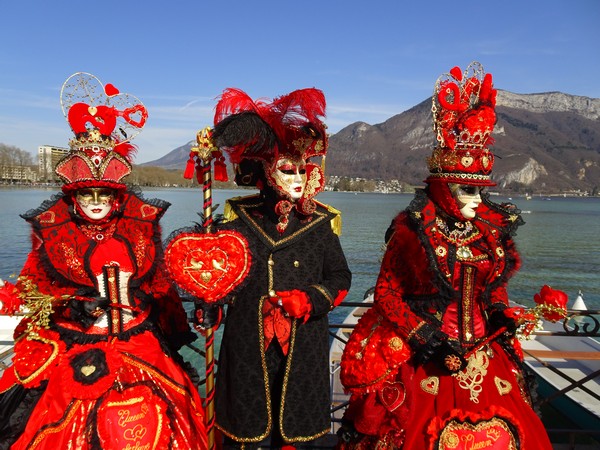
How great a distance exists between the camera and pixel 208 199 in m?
3.19

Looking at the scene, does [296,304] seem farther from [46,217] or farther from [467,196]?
[46,217]

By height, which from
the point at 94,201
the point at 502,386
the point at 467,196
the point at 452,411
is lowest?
the point at 452,411

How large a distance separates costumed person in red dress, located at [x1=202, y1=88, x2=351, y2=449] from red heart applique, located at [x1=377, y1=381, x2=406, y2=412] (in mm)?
393

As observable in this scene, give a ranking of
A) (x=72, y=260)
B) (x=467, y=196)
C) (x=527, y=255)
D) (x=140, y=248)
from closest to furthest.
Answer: (x=467, y=196)
(x=72, y=260)
(x=140, y=248)
(x=527, y=255)

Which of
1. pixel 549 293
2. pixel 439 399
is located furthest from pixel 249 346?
pixel 549 293

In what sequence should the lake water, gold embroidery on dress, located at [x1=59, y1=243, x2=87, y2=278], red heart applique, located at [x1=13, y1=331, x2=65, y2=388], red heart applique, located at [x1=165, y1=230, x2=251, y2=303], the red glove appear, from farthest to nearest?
the lake water
gold embroidery on dress, located at [x1=59, y1=243, x2=87, y2=278]
red heart applique, located at [x1=13, y1=331, x2=65, y2=388]
the red glove
red heart applique, located at [x1=165, y1=230, x2=251, y2=303]

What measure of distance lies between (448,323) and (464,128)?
4.57ft

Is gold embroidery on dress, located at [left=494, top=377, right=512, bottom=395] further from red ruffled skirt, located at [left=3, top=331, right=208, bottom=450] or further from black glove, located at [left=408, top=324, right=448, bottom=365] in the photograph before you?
red ruffled skirt, located at [left=3, top=331, right=208, bottom=450]

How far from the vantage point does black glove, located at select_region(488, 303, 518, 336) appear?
135 inches

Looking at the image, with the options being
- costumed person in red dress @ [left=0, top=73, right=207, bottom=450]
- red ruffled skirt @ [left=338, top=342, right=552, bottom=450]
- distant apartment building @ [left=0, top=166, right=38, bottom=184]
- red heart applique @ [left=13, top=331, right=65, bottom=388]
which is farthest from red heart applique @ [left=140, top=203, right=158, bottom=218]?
distant apartment building @ [left=0, top=166, right=38, bottom=184]

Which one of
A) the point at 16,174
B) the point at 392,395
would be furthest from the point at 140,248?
the point at 16,174

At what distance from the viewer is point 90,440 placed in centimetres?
314

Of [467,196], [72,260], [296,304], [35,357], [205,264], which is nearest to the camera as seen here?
[205,264]

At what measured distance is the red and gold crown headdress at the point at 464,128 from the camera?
330 centimetres
